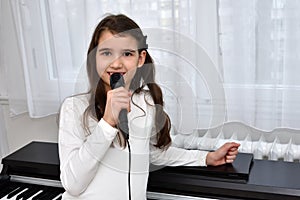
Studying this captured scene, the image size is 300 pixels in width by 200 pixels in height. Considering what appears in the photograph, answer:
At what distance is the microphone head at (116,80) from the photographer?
92 centimetres

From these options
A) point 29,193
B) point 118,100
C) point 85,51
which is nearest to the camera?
point 118,100

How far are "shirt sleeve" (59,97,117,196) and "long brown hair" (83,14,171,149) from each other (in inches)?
1.2

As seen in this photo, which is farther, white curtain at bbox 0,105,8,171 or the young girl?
white curtain at bbox 0,105,8,171

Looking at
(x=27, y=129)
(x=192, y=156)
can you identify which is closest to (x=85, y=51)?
(x=27, y=129)

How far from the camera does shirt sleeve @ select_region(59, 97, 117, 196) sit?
979 millimetres

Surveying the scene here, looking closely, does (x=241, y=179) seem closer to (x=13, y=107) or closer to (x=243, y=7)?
(x=243, y=7)

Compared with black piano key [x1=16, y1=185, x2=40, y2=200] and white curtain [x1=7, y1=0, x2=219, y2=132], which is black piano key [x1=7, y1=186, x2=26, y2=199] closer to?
black piano key [x1=16, y1=185, x2=40, y2=200]

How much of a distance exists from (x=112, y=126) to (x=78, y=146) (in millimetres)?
134

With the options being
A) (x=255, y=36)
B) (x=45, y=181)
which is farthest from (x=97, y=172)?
(x=255, y=36)

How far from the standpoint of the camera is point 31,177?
1.35 m

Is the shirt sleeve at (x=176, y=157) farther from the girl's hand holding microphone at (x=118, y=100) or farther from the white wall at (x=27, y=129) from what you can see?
the white wall at (x=27, y=129)

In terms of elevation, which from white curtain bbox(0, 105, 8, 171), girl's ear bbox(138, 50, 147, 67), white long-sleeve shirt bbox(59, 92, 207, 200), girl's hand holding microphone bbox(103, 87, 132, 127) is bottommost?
white curtain bbox(0, 105, 8, 171)

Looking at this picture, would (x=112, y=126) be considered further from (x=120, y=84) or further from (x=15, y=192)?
(x=15, y=192)

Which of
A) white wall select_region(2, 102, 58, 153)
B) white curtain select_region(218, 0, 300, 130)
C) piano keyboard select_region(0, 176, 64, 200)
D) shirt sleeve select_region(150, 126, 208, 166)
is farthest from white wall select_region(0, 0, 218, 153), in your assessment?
white curtain select_region(218, 0, 300, 130)
